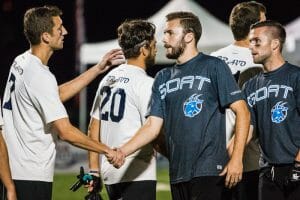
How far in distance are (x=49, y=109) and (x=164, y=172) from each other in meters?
10.8

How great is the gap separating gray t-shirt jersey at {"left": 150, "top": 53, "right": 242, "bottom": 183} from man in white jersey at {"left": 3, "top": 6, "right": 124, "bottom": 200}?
0.65 meters

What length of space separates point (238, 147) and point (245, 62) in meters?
1.68

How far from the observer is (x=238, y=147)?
6.55 meters

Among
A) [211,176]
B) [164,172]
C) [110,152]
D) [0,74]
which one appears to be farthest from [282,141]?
[0,74]

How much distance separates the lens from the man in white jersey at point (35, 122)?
6.81m

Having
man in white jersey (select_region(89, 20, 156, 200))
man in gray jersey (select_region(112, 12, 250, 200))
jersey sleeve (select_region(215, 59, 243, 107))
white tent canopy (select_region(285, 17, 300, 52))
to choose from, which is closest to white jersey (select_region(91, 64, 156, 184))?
man in white jersey (select_region(89, 20, 156, 200))

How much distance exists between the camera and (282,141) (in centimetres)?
720

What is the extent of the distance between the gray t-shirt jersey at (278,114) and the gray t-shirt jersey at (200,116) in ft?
2.14

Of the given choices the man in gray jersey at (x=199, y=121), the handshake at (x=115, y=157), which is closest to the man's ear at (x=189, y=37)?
the man in gray jersey at (x=199, y=121)

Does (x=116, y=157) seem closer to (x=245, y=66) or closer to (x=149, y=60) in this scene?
(x=149, y=60)

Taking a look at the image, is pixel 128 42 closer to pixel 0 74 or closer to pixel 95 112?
pixel 95 112

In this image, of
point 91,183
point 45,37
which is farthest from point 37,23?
point 91,183

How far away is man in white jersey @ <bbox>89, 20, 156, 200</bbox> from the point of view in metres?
7.29

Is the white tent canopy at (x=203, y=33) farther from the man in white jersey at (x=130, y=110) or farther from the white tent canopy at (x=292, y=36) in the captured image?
the man in white jersey at (x=130, y=110)
